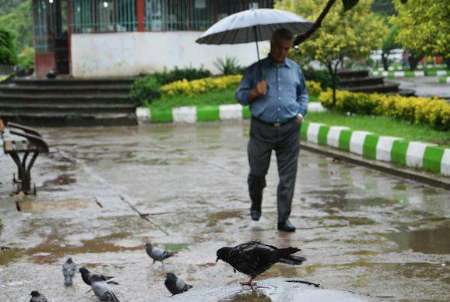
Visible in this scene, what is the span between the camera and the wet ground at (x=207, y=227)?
19.4 feet

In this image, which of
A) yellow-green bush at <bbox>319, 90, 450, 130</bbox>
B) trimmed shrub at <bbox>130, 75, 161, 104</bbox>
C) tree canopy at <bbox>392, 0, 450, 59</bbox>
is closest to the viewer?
tree canopy at <bbox>392, 0, 450, 59</bbox>

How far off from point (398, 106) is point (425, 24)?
2957mm

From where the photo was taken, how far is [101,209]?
909 centimetres

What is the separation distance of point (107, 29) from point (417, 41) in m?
12.0

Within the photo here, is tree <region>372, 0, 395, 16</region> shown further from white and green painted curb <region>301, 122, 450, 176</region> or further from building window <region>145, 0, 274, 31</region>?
white and green painted curb <region>301, 122, 450, 176</region>

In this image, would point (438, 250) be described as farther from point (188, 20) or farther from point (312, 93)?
point (188, 20)

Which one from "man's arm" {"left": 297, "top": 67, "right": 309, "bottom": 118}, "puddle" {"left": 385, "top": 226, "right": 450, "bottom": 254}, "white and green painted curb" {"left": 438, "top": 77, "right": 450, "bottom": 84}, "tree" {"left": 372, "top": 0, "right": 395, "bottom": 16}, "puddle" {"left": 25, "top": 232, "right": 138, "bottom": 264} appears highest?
"tree" {"left": 372, "top": 0, "right": 395, "bottom": 16}

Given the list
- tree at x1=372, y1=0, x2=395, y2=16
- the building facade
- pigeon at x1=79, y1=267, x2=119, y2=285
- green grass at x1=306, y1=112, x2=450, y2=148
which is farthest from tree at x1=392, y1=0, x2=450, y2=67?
tree at x1=372, y1=0, x2=395, y2=16

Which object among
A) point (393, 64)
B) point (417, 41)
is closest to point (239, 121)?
point (417, 41)

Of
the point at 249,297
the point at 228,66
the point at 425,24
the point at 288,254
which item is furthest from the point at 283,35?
the point at 228,66

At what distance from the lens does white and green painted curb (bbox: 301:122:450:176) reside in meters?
10.5

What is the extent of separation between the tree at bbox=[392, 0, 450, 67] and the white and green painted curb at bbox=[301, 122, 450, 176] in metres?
1.67

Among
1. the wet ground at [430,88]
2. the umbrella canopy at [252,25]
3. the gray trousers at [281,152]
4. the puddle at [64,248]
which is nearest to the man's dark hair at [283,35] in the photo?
→ the umbrella canopy at [252,25]

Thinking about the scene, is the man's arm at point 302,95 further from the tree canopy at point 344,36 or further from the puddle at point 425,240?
the tree canopy at point 344,36
